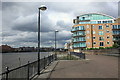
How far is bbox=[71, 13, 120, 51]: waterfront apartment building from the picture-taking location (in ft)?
226

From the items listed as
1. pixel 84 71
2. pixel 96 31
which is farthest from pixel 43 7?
pixel 96 31

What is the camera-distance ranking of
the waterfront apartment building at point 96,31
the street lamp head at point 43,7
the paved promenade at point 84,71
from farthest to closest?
the waterfront apartment building at point 96,31 → the street lamp head at point 43,7 → the paved promenade at point 84,71

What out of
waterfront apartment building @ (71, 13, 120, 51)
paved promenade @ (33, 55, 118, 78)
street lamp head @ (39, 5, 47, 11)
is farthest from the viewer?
waterfront apartment building @ (71, 13, 120, 51)

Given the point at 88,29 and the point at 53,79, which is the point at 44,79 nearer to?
the point at 53,79

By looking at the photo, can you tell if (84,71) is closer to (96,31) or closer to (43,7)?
(43,7)

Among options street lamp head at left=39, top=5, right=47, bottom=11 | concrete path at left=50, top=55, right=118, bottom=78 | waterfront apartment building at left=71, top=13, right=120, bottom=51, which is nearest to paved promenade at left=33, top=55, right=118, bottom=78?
concrete path at left=50, top=55, right=118, bottom=78

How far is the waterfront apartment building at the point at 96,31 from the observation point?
68812mm

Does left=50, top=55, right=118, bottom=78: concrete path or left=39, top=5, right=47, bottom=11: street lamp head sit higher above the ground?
left=39, top=5, right=47, bottom=11: street lamp head

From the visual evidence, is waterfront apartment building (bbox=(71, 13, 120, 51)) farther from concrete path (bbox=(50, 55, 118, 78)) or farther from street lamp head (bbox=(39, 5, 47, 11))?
street lamp head (bbox=(39, 5, 47, 11))

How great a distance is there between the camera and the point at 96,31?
71625 millimetres

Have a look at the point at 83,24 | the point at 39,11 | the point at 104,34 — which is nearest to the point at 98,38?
the point at 104,34

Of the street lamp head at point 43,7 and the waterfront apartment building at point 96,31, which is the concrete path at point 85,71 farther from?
the waterfront apartment building at point 96,31

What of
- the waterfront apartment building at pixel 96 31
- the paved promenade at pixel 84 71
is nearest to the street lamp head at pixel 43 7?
the paved promenade at pixel 84 71

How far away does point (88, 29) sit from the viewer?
7219 cm
